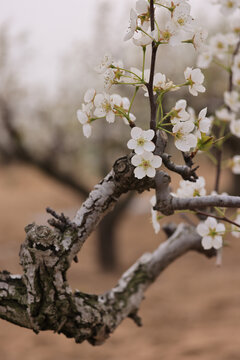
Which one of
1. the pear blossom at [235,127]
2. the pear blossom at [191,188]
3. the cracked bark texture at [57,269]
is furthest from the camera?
the pear blossom at [235,127]

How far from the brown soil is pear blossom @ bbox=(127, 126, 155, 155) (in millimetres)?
1420

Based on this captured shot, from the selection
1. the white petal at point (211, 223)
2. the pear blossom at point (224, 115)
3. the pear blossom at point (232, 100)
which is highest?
the pear blossom at point (232, 100)

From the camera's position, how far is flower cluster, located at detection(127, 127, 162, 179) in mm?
1278

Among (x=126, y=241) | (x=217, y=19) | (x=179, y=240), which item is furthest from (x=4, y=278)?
(x=217, y=19)

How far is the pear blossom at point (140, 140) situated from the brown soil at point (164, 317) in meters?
1.42

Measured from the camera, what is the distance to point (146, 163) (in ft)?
4.38

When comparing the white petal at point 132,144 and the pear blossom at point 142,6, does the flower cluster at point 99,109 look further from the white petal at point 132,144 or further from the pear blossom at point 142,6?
the pear blossom at point 142,6

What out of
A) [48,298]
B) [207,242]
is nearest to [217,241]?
[207,242]

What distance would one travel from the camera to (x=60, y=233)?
5.43 feet

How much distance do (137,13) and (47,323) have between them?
113cm

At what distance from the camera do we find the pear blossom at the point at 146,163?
1.30 meters

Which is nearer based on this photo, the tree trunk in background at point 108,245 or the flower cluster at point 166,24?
the flower cluster at point 166,24

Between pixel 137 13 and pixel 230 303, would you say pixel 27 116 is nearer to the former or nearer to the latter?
pixel 230 303

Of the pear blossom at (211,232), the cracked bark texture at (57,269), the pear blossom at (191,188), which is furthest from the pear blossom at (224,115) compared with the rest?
the cracked bark texture at (57,269)
